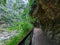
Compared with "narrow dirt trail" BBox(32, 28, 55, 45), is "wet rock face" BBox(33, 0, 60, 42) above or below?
above

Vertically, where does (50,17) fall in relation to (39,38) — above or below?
above

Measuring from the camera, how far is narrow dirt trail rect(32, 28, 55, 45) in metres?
0.86

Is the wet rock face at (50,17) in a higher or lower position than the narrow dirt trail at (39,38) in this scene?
higher

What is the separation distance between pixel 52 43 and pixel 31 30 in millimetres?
147

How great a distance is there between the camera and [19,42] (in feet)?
2.36

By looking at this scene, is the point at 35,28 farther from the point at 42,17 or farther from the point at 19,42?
the point at 19,42

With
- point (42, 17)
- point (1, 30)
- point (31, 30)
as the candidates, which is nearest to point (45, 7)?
point (42, 17)

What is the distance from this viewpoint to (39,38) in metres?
0.88

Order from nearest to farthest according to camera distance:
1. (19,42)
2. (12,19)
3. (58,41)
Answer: (19,42)
(58,41)
(12,19)

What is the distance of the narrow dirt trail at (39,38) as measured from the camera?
86 centimetres

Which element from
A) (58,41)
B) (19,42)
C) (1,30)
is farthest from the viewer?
(1,30)

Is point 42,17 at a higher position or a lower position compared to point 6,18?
higher

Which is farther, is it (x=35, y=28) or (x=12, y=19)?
(x=12, y=19)

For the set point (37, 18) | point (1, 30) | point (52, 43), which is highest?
point (37, 18)
